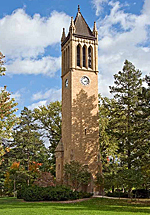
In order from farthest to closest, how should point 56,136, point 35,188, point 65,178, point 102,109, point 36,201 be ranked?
1. point 56,136
2. point 102,109
3. point 65,178
4. point 35,188
5. point 36,201

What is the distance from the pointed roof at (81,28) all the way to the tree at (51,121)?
1009 centimetres

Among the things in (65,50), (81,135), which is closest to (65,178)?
(81,135)

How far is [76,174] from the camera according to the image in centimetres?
2827

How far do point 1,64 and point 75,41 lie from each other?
18.1m

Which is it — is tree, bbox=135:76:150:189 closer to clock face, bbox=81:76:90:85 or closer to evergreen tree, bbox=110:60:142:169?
evergreen tree, bbox=110:60:142:169

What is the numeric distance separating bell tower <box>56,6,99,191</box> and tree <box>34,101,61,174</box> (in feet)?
16.9

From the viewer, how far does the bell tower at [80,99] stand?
31.1m

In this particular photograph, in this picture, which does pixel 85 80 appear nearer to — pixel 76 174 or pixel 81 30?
pixel 81 30

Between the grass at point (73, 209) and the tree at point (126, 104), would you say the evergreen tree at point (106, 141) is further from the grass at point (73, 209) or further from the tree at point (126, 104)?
the grass at point (73, 209)

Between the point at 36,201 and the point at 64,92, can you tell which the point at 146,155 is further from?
the point at 64,92

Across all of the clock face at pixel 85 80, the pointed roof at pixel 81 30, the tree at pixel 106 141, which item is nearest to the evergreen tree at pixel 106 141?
the tree at pixel 106 141

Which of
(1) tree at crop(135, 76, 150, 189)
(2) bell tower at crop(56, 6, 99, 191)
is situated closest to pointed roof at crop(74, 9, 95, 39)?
(2) bell tower at crop(56, 6, 99, 191)

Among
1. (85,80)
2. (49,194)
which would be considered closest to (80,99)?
(85,80)

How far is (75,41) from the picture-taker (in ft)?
111
